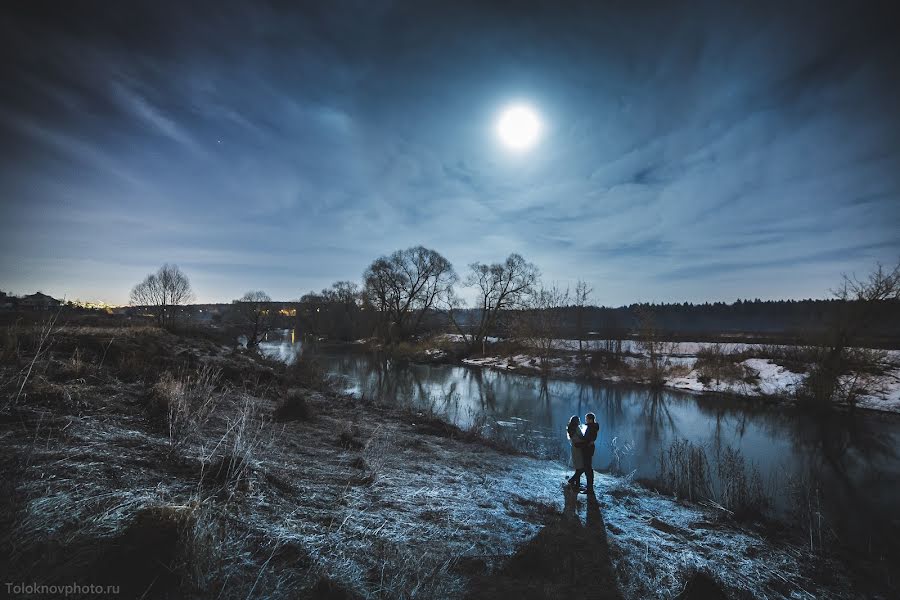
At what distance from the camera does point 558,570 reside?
4.88 metres

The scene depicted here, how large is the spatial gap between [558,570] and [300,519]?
11.9ft

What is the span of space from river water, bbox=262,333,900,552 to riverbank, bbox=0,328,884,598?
4302 millimetres

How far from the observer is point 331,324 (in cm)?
7469

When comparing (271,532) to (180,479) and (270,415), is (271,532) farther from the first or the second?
(270,415)

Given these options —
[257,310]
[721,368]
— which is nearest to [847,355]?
[721,368]

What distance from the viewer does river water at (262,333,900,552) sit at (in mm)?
10422

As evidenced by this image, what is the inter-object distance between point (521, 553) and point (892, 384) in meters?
28.9

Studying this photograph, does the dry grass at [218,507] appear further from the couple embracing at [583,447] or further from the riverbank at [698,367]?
the riverbank at [698,367]

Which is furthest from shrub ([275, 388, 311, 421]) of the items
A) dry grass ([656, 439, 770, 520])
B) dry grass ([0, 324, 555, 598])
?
dry grass ([656, 439, 770, 520])

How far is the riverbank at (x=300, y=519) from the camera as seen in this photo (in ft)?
10.4

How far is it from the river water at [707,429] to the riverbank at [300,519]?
430 centimetres

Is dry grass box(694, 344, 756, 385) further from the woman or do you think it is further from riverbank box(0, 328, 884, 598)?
the woman

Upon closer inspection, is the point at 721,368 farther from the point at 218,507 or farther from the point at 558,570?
the point at 218,507

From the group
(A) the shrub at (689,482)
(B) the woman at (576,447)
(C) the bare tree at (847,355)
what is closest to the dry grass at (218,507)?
(B) the woman at (576,447)
